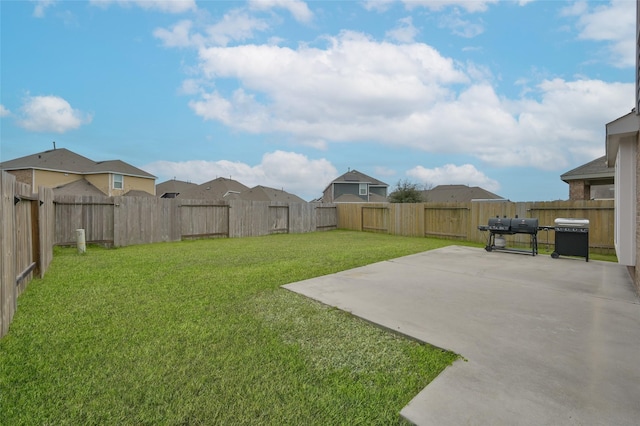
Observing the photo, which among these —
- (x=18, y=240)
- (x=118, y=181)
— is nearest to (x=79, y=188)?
(x=118, y=181)

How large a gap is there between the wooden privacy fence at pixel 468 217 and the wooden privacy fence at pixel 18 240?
12.3m

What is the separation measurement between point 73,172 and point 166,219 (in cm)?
1798

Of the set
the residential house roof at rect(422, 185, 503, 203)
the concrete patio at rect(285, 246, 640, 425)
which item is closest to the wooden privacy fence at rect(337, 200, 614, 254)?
the concrete patio at rect(285, 246, 640, 425)

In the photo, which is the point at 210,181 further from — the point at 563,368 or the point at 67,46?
the point at 563,368

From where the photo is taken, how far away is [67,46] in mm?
10172

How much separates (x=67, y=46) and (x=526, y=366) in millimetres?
14313

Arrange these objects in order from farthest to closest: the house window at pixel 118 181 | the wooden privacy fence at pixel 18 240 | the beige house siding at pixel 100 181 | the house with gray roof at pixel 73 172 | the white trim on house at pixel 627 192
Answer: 1. the house window at pixel 118 181
2. the beige house siding at pixel 100 181
3. the house with gray roof at pixel 73 172
4. the white trim on house at pixel 627 192
5. the wooden privacy fence at pixel 18 240

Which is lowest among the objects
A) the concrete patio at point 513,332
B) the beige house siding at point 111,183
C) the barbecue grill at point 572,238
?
the concrete patio at point 513,332

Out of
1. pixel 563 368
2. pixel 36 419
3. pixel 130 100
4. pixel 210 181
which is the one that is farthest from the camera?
pixel 210 181

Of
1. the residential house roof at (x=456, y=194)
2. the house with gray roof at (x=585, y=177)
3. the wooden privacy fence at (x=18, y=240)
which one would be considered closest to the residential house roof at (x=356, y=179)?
the residential house roof at (x=456, y=194)

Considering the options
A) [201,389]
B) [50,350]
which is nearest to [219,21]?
[50,350]

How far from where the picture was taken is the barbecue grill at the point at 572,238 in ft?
22.7

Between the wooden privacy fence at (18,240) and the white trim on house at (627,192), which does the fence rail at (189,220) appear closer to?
the wooden privacy fence at (18,240)

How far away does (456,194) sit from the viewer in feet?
107
